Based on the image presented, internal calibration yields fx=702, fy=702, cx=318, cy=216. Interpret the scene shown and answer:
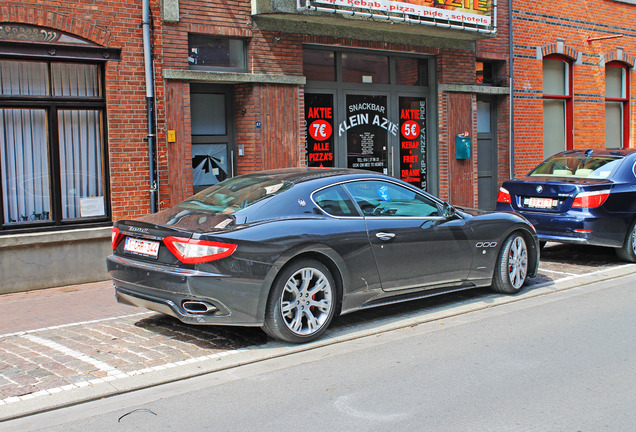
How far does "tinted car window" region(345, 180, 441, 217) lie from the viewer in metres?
6.87

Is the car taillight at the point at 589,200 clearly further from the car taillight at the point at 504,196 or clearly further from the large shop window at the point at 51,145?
the large shop window at the point at 51,145

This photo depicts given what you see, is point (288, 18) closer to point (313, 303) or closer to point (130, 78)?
point (130, 78)

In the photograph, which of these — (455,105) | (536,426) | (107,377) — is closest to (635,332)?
(536,426)

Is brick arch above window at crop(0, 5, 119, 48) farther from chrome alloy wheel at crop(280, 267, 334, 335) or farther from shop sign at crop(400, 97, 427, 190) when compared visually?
shop sign at crop(400, 97, 427, 190)

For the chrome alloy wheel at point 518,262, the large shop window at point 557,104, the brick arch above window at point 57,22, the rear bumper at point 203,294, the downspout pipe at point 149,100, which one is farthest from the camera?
the large shop window at point 557,104

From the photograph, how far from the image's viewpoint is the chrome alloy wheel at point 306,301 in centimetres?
608

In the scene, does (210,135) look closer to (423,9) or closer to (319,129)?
(319,129)

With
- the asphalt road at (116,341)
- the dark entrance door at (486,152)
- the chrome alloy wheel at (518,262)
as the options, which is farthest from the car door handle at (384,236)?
the dark entrance door at (486,152)

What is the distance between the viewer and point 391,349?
609cm

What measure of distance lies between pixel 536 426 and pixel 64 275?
22.9 feet

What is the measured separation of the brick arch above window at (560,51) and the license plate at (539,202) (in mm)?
7056

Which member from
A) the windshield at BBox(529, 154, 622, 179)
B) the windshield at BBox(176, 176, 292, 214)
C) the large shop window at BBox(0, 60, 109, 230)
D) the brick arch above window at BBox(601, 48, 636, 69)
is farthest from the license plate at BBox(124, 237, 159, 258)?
the brick arch above window at BBox(601, 48, 636, 69)

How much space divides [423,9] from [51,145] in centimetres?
671

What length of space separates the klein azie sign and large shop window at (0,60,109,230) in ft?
12.2
